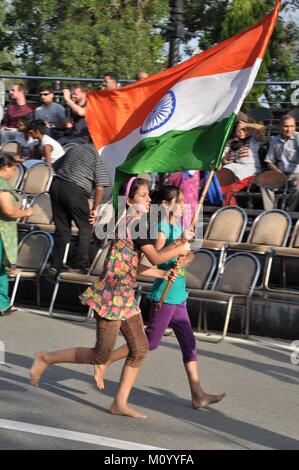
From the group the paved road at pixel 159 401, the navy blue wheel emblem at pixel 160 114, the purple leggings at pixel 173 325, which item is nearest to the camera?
the paved road at pixel 159 401

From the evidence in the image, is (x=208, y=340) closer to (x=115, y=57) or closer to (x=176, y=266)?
(x=176, y=266)

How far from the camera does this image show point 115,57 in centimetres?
2562

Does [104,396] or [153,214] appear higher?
[153,214]

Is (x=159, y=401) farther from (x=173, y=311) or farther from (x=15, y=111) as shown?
(x=15, y=111)

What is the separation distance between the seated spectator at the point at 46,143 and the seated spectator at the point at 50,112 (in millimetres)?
611

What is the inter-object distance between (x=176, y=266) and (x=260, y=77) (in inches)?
650

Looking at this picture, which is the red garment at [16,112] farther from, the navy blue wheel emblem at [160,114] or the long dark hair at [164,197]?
the long dark hair at [164,197]

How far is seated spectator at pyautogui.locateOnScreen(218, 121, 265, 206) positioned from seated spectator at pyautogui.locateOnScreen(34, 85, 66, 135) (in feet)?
11.2

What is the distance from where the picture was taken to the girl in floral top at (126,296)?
316 inches

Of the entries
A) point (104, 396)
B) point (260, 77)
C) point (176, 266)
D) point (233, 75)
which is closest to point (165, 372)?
point (104, 396)

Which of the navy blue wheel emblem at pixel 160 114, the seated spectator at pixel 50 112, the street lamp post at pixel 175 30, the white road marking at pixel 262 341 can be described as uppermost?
the street lamp post at pixel 175 30

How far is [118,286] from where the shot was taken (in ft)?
26.6

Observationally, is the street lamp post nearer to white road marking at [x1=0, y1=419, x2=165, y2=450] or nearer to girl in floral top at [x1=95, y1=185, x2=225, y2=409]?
girl in floral top at [x1=95, y1=185, x2=225, y2=409]

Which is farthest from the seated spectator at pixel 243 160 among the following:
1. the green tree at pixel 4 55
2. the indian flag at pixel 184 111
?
the green tree at pixel 4 55
